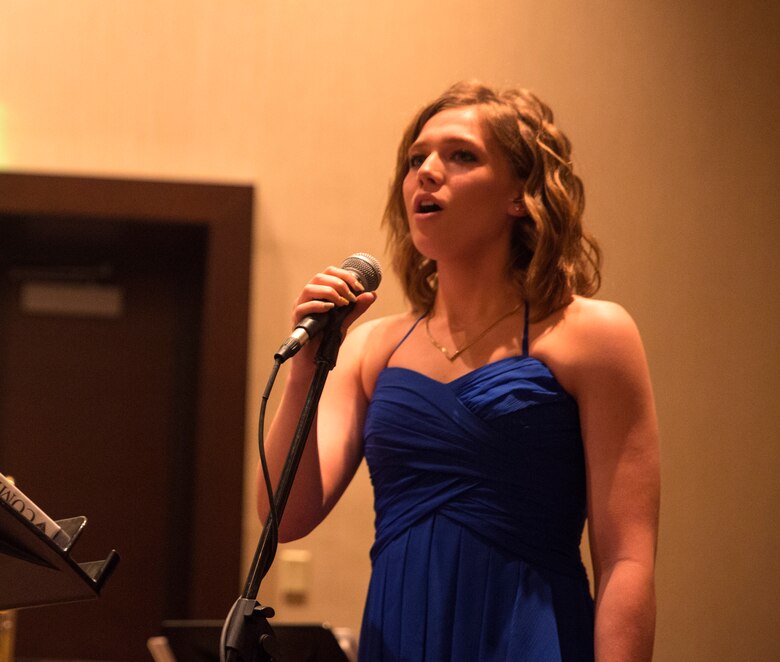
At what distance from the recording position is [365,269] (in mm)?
1435

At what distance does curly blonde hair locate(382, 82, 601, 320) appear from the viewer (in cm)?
166

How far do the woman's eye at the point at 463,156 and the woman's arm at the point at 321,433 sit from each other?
13.5 inches

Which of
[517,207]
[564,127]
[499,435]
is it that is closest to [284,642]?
[499,435]

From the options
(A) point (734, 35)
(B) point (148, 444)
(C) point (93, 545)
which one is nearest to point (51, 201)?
(B) point (148, 444)

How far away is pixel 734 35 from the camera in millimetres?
3289

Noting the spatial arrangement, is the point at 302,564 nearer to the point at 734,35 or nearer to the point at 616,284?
the point at 616,284

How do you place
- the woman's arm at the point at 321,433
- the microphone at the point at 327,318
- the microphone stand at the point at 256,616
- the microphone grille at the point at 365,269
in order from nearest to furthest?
the microphone stand at the point at 256,616 → the microphone at the point at 327,318 → the microphone grille at the point at 365,269 → the woman's arm at the point at 321,433

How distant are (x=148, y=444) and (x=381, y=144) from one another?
3.84 feet

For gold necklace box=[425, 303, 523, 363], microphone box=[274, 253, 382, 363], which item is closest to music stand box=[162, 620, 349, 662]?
microphone box=[274, 253, 382, 363]

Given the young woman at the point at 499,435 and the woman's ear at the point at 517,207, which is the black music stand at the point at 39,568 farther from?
the woman's ear at the point at 517,207

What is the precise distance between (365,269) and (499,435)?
0.33 meters

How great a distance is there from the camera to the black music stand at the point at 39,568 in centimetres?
114

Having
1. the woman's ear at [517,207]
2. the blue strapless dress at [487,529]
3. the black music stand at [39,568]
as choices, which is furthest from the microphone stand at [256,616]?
the woman's ear at [517,207]

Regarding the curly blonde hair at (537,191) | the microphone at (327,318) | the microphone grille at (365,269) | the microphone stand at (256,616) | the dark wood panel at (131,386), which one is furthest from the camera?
the dark wood panel at (131,386)
